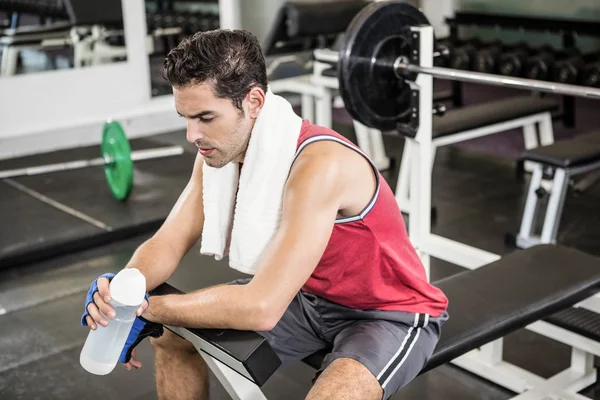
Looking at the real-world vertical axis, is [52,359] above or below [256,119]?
below

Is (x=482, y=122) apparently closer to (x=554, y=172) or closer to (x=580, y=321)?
(x=554, y=172)

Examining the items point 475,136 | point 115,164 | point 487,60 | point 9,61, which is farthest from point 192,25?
point 475,136

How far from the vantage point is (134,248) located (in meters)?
3.50

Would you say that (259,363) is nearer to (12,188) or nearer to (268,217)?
(268,217)

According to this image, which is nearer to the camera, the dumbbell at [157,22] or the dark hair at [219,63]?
the dark hair at [219,63]

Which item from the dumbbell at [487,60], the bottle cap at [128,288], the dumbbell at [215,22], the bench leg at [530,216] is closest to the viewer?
the bottle cap at [128,288]

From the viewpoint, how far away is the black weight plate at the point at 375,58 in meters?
2.37

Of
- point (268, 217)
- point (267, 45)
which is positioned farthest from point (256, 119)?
point (267, 45)

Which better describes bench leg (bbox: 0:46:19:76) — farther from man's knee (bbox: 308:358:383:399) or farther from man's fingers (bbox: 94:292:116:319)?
man's knee (bbox: 308:358:383:399)

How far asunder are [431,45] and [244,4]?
3911 mm

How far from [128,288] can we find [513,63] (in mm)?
4439

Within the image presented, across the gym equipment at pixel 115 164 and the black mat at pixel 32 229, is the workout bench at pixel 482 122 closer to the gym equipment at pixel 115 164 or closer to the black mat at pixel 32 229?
the gym equipment at pixel 115 164

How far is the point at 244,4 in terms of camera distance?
6098 millimetres

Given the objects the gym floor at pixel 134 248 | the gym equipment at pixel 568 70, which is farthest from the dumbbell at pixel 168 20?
the gym equipment at pixel 568 70
